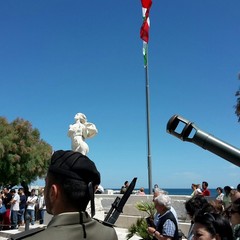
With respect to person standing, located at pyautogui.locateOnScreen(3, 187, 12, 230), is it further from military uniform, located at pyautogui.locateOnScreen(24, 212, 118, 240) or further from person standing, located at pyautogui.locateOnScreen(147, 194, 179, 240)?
military uniform, located at pyautogui.locateOnScreen(24, 212, 118, 240)

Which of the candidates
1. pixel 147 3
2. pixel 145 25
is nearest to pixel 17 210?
pixel 145 25

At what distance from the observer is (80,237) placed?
5.40ft

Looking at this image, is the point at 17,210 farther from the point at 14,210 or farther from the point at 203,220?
the point at 203,220

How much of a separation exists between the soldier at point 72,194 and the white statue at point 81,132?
11.2m

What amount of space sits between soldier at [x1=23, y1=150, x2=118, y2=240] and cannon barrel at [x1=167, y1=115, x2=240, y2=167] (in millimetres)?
901

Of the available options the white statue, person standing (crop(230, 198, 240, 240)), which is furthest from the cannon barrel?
the white statue

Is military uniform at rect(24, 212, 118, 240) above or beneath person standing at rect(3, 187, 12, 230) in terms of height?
above

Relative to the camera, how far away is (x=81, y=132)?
13141mm

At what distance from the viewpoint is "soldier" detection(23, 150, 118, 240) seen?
1665mm

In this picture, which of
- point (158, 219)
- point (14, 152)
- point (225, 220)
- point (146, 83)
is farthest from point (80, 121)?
point (14, 152)

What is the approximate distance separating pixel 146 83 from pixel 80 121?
223 inches

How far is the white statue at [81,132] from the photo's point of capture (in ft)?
42.6

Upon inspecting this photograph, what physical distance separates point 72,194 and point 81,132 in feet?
37.7

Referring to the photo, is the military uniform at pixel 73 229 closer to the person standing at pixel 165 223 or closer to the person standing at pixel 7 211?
the person standing at pixel 165 223
